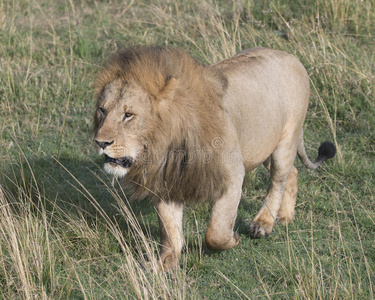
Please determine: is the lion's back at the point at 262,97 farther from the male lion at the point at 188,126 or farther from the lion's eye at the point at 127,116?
the lion's eye at the point at 127,116

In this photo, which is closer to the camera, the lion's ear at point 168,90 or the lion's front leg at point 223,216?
the lion's ear at point 168,90

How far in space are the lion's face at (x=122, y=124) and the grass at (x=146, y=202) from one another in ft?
1.38

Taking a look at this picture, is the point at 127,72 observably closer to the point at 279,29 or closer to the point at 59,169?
the point at 59,169

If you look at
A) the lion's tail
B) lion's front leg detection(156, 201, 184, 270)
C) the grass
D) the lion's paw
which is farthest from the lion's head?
the lion's tail

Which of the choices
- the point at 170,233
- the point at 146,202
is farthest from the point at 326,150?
the point at 170,233

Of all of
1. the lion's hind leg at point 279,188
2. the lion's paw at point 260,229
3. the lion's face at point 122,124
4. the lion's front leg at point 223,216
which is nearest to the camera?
the lion's face at point 122,124

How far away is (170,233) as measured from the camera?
372cm

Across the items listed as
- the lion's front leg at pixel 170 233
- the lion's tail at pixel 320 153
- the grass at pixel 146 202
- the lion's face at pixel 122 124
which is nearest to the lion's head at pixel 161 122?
the lion's face at pixel 122 124

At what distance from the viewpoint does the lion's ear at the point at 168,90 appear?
3.11m

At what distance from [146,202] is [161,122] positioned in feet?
5.17

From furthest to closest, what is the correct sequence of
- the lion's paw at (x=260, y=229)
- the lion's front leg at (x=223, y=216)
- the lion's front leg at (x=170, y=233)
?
the lion's paw at (x=260, y=229) < the lion's front leg at (x=170, y=233) < the lion's front leg at (x=223, y=216)

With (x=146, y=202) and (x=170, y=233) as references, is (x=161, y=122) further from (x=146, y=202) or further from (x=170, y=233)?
(x=146, y=202)

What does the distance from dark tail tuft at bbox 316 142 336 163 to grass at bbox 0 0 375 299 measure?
0.19 meters

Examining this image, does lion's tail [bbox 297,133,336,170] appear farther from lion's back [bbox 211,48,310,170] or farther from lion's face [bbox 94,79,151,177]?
lion's face [bbox 94,79,151,177]
